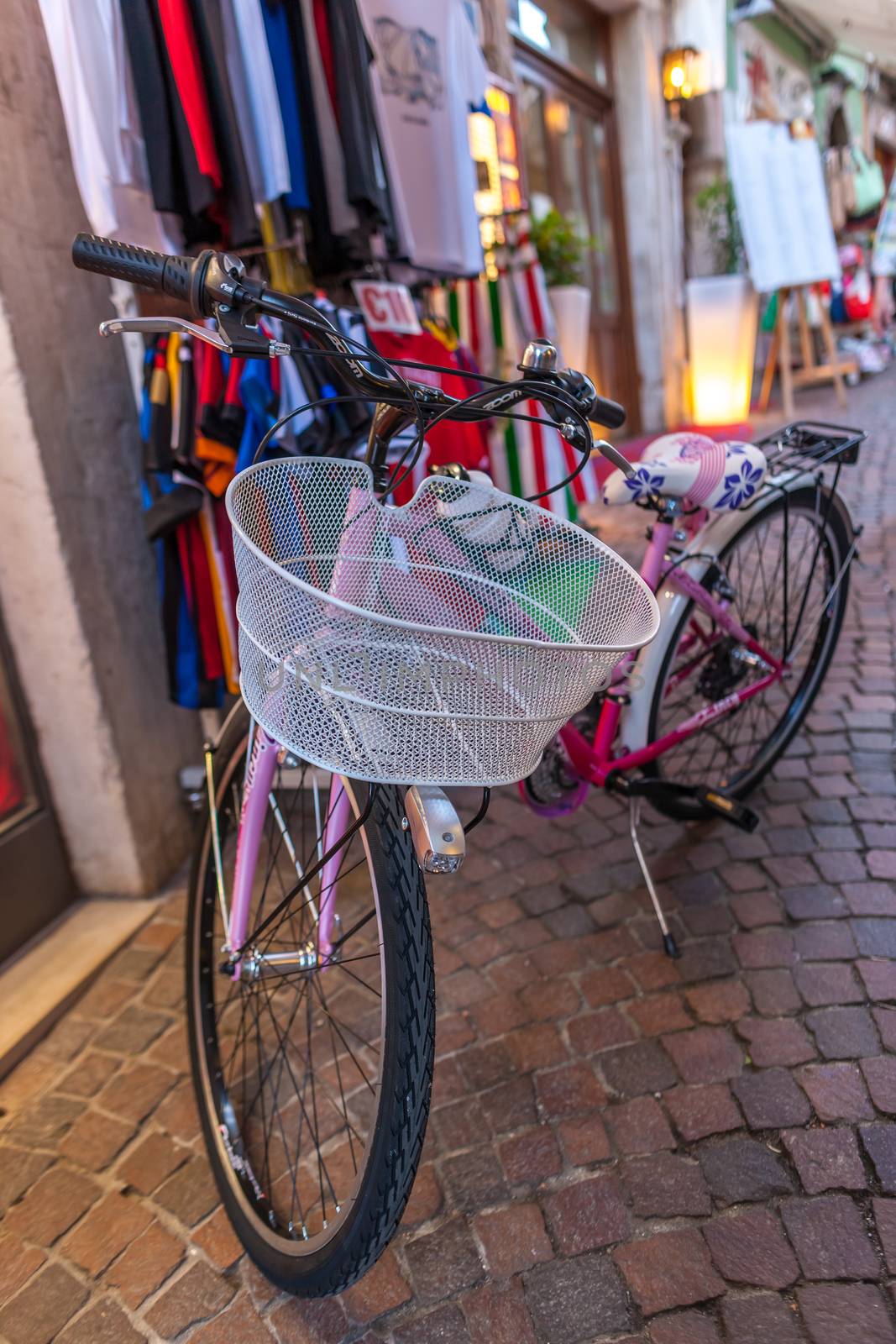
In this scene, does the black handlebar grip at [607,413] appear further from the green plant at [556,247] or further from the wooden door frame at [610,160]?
the wooden door frame at [610,160]

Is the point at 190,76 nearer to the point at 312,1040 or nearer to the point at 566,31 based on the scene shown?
the point at 312,1040

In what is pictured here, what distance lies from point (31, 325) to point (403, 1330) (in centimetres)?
242

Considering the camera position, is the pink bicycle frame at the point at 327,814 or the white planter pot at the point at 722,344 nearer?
the pink bicycle frame at the point at 327,814

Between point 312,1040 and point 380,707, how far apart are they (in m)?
1.36

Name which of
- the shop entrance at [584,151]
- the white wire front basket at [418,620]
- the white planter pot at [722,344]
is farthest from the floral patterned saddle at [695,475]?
the white planter pot at [722,344]

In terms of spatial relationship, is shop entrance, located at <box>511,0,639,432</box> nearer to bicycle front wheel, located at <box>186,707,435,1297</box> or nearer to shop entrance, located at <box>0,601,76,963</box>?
shop entrance, located at <box>0,601,76,963</box>

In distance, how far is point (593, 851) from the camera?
270 cm

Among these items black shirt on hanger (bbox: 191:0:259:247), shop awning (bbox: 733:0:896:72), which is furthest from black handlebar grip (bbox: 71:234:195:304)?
shop awning (bbox: 733:0:896:72)

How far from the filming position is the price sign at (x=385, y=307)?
2.86 m

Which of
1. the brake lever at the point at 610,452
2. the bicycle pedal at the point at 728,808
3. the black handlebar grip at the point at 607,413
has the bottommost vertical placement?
the bicycle pedal at the point at 728,808

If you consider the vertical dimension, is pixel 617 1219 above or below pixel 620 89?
below

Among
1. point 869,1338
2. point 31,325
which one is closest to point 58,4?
point 31,325

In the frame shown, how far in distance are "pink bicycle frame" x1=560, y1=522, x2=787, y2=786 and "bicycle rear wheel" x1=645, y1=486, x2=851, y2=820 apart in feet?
0.18

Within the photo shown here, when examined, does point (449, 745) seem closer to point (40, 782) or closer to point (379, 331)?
point (40, 782)
